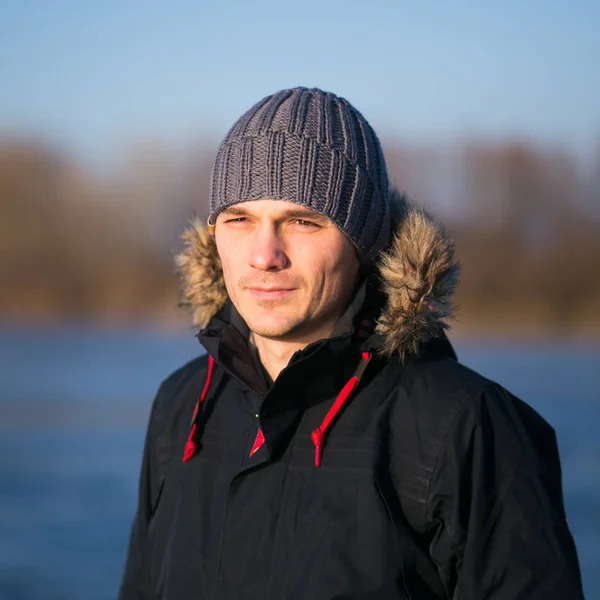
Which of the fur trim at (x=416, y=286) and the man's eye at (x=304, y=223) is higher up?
the man's eye at (x=304, y=223)

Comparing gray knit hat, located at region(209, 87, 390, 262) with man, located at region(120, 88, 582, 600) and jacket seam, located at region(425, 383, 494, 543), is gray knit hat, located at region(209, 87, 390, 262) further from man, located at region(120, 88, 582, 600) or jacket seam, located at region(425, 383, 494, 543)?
jacket seam, located at region(425, 383, 494, 543)

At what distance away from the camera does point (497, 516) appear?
1847mm

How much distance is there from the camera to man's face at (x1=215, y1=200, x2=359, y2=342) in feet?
6.73

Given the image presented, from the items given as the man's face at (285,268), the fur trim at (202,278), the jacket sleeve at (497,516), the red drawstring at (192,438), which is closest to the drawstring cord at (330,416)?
the red drawstring at (192,438)

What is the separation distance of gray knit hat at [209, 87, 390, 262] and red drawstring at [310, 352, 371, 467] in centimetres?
29

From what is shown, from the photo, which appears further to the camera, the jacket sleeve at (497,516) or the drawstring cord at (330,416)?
the drawstring cord at (330,416)

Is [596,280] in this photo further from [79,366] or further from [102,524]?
[102,524]

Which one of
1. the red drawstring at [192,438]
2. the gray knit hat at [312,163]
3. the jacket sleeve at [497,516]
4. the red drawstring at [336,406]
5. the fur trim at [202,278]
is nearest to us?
the jacket sleeve at [497,516]

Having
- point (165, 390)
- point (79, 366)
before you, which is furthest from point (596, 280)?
point (165, 390)

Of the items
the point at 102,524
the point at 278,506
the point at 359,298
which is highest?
the point at 359,298

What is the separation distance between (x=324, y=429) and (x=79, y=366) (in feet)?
35.4

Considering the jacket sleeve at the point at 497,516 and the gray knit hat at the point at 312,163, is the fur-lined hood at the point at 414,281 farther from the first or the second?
the jacket sleeve at the point at 497,516

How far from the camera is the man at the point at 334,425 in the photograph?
1.85 metres

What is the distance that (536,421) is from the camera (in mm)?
1979
